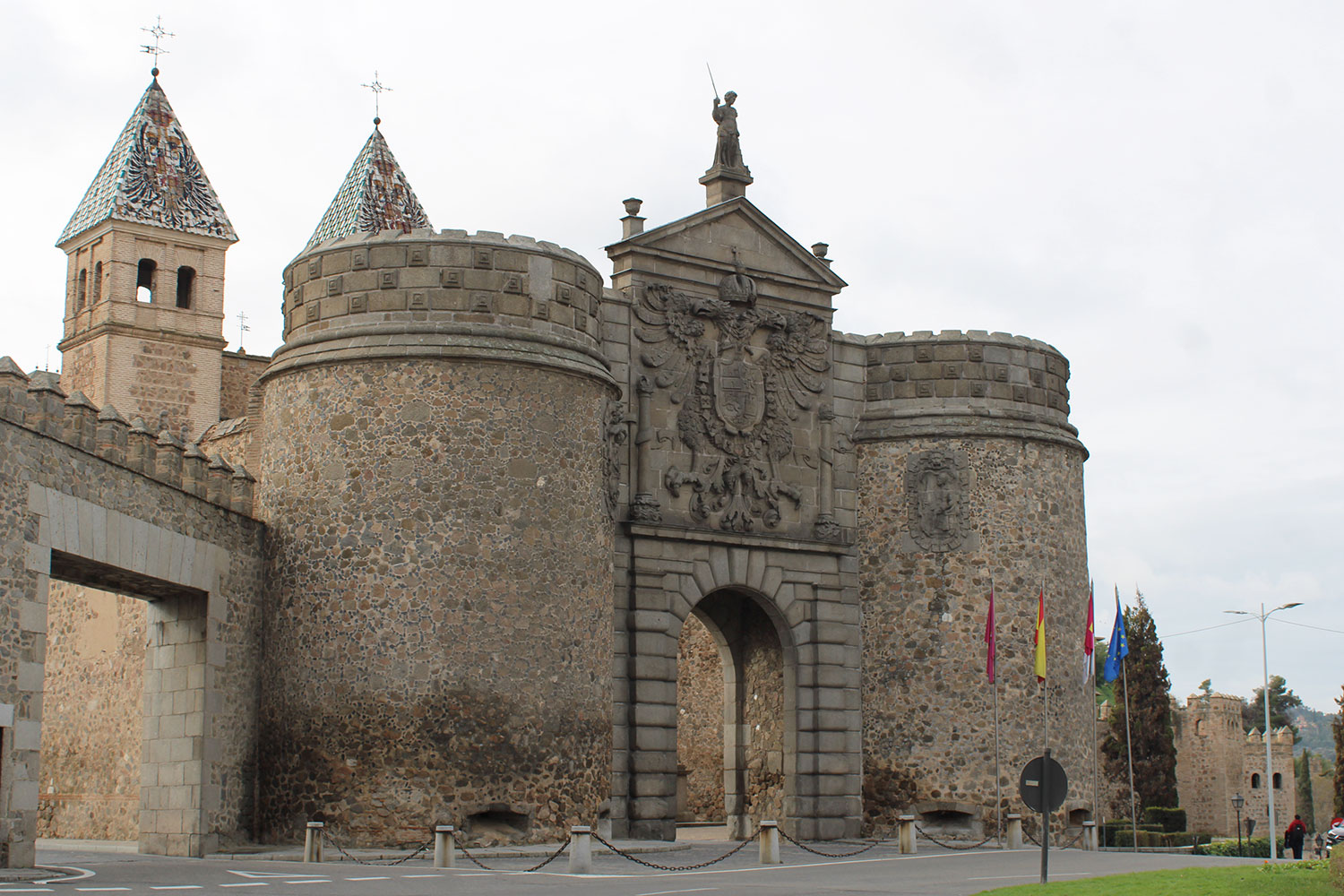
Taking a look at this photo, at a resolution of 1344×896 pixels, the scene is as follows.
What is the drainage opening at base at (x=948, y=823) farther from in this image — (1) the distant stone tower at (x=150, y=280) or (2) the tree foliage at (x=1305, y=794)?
(2) the tree foliage at (x=1305, y=794)

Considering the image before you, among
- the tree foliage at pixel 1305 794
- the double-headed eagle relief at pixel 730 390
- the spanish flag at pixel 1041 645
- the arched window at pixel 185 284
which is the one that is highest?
the arched window at pixel 185 284

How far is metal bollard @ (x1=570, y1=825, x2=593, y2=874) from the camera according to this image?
1947 cm

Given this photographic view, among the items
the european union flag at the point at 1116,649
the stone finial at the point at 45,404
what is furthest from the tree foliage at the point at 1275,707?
the stone finial at the point at 45,404

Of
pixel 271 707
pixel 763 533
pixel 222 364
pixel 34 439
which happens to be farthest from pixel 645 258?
pixel 222 364

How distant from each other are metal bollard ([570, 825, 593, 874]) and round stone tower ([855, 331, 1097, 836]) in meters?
9.70

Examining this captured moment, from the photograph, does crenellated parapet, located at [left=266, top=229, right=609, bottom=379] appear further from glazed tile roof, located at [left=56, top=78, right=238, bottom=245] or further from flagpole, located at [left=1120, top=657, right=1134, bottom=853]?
glazed tile roof, located at [left=56, top=78, right=238, bottom=245]

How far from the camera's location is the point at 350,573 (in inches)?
904

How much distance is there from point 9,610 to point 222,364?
2194 centimetres

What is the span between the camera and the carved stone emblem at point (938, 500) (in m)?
28.6

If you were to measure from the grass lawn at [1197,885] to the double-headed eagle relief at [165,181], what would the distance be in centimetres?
2931

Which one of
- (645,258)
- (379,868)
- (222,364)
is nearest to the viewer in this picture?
(379,868)

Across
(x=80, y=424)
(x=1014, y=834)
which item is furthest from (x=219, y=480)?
(x=1014, y=834)

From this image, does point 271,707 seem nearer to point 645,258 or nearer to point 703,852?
point 703,852

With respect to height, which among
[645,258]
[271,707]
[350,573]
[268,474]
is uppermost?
[645,258]
